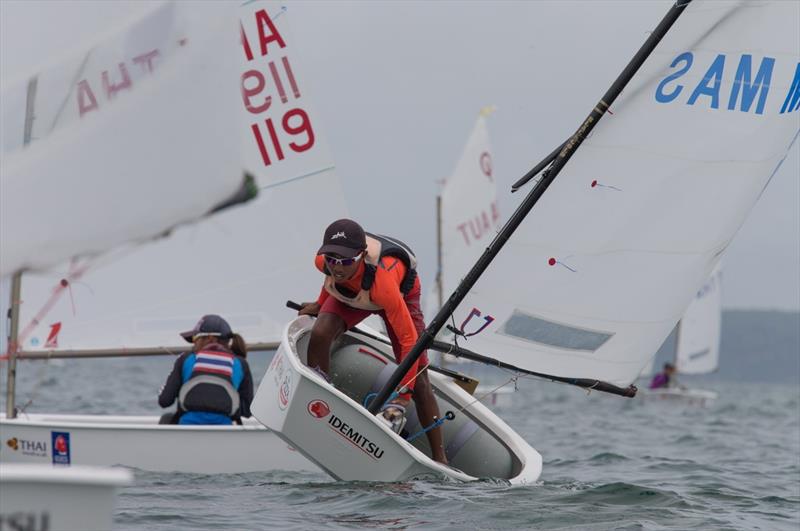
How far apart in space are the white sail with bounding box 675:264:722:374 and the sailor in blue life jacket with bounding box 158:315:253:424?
1129 inches

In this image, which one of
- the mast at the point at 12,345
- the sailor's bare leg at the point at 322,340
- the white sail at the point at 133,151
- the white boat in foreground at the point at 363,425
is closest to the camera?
the white sail at the point at 133,151

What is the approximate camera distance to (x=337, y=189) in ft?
38.7

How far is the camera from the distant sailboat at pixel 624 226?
6.81 meters

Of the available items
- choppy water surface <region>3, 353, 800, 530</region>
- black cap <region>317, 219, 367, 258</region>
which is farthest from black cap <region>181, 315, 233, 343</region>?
black cap <region>317, 219, 367, 258</region>

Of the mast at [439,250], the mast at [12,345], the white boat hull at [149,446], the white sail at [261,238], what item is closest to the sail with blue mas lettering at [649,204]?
the white boat hull at [149,446]

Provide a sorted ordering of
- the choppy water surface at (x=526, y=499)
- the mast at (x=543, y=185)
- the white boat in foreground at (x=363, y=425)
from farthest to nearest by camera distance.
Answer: the mast at (x=543, y=185) < the white boat in foreground at (x=363, y=425) < the choppy water surface at (x=526, y=499)

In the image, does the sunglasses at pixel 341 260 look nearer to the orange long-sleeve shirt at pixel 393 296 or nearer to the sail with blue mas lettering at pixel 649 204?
the orange long-sleeve shirt at pixel 393 296

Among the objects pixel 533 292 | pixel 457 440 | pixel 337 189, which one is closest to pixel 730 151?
pixel 533 292

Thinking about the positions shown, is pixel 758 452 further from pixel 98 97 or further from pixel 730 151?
pixel 98 97

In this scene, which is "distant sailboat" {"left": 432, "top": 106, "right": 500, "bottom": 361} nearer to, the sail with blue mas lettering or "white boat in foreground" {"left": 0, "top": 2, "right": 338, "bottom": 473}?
"white boat in foreground" {"left": 0, "top": 2, "right": 338, "bottom": 473}

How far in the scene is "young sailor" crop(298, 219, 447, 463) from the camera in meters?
6.70

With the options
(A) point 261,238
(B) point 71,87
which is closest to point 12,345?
(A) point 261,238

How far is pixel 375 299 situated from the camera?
685 centimetres

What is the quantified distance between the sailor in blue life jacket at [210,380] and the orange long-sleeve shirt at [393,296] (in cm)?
149
